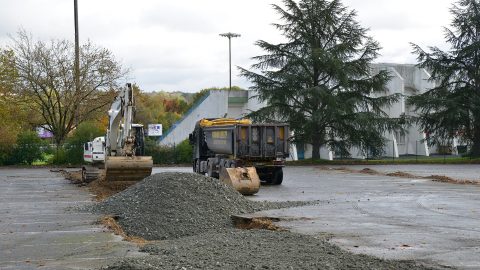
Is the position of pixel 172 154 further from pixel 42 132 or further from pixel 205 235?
pixel 205 235

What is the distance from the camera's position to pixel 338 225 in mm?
14039

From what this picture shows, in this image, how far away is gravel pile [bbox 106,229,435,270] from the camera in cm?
875

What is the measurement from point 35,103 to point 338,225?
44.4 metres

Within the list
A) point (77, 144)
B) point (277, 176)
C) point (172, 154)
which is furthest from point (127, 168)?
point (172, 154)

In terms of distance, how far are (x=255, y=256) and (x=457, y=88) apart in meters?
47.5

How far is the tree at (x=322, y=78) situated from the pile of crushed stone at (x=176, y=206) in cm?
3264

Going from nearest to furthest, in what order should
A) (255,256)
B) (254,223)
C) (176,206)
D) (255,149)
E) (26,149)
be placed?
1. (255,256)
2. (254,223)
3. (176,206)
4. (255,149)
5. (26,149)

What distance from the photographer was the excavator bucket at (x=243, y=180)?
2191 cm

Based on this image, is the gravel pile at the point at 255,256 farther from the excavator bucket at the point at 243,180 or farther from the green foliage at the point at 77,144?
the green foliage at the point at 77,144

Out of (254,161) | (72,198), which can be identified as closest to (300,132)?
(254,161)

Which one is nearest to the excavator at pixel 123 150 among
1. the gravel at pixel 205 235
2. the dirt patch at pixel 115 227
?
the gravel at pixel 205 235

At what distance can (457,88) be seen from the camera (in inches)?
2104

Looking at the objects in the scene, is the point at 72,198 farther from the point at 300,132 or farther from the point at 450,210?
the point at 300,132

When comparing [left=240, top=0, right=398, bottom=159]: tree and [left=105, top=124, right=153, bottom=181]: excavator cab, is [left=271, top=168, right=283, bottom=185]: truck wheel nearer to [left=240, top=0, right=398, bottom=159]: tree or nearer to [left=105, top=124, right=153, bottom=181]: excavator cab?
[left=105, top=124, right=153, bottom=181]: excavator cab
